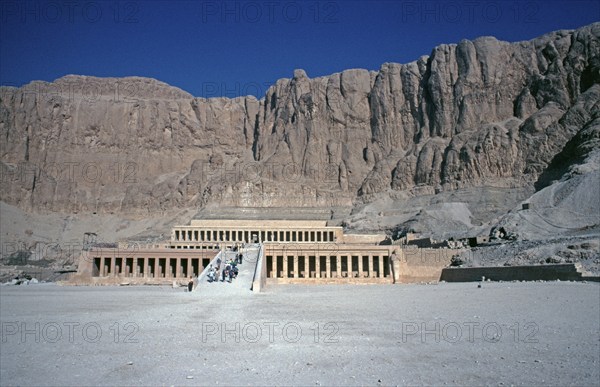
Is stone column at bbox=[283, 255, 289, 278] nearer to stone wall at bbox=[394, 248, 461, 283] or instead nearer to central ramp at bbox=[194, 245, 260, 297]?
stone wall at bbox=[394, 248, 461, 283]

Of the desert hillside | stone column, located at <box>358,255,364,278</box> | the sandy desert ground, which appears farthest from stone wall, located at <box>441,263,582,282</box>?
the desert hillside

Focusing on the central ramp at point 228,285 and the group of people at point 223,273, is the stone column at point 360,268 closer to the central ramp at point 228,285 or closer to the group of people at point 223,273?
the central ramp at point 228,285

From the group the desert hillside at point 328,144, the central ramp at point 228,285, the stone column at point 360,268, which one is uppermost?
the desert hillside at point 328,144

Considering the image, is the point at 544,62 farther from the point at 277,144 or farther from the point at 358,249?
the point at 358,249

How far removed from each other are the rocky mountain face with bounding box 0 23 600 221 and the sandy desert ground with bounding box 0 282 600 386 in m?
90.8

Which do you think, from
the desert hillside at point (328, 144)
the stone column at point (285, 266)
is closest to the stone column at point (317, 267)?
the stone column at point (285, 266)

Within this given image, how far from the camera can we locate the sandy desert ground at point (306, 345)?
1110 cm

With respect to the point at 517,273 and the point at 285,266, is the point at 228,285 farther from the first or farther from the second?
the point at 285,266

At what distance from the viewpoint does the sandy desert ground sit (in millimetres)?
11102

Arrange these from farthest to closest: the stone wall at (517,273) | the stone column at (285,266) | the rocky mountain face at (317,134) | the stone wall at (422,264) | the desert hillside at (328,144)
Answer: the rocky mountain face at (317,134) < the desert hillside at (328,144) < the stone column at (285,266) < the stone wall at (422,264) < the stone wall at (517,273)

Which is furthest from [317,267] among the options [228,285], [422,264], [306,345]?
[306,345]

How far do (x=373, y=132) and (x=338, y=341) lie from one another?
140981 millimetres

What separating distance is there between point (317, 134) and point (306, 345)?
139m

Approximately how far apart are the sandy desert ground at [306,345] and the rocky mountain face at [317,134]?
90807 mm
